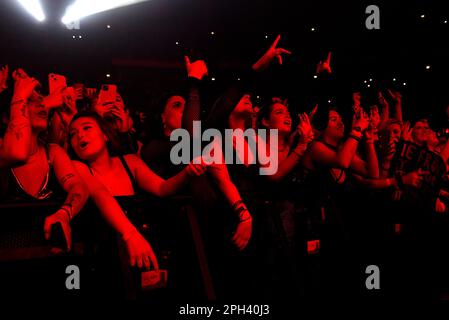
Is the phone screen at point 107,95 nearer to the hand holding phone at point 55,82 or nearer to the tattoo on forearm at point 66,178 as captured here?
the hand holding phone at point 55,82

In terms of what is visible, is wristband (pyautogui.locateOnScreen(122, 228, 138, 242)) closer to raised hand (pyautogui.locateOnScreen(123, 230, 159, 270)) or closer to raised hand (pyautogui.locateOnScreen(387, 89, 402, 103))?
raised hand (pyautogui.locateOnScreen(123, 230, 159, 270))

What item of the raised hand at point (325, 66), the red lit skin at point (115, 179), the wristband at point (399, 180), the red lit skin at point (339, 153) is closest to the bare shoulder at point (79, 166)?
the red lit skin at point (115, 179)

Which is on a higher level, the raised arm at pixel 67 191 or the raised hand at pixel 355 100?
Answer: the raised hand at pixel 355 100

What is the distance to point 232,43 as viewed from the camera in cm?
436

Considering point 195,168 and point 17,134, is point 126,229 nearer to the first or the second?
point 195,168

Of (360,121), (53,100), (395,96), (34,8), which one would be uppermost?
(34,8)

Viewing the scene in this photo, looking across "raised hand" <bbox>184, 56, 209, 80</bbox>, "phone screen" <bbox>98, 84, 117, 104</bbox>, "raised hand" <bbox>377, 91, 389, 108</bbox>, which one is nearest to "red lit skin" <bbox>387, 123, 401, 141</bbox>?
"raised hand" <bbox>377, 91, 389, 108</bbox>

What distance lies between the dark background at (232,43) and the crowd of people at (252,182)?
0.85ft

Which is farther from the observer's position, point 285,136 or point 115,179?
point 285,136

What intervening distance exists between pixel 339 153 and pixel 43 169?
214cm

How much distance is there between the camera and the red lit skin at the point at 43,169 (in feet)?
8.55

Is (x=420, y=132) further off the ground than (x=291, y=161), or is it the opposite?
(x=420, y=132)

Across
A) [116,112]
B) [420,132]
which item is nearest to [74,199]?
[116,112]
